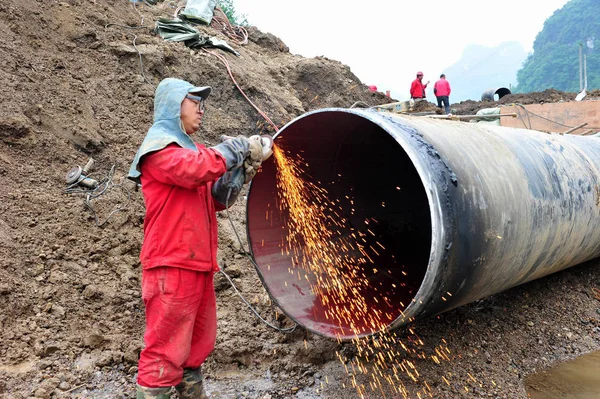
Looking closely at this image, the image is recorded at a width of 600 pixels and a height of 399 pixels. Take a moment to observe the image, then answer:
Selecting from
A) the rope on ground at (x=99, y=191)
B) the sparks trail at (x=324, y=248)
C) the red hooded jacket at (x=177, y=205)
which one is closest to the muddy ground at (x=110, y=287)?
the rope on ground at (x=99, y=191)

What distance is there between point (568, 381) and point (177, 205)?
2.72 meters

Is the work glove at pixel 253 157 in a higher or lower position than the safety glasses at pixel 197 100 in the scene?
lower

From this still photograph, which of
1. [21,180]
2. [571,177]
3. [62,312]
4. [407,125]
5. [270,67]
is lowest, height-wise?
[62,312]

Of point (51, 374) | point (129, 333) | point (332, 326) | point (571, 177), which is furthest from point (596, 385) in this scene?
point (51, 374)

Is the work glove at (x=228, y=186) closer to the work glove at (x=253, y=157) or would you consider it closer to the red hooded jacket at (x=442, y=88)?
the work glove at (x=253, y=157)

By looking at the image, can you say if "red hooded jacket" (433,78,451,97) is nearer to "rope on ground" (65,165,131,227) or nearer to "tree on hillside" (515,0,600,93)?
"rope on ground" (65,165,131,227)

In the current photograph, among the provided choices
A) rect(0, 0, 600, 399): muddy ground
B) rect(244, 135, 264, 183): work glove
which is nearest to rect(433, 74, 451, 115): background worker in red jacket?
rect(0, 0, 600, 399): muddy ground

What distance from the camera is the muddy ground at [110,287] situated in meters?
2.87

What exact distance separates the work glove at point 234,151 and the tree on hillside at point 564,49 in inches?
2546

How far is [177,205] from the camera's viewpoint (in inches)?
88.9

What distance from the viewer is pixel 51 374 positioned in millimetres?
2773

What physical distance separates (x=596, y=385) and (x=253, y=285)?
2.47 m

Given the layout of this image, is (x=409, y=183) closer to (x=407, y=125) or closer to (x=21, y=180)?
(x=407, y=125)

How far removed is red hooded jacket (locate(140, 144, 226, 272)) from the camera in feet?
7.06
